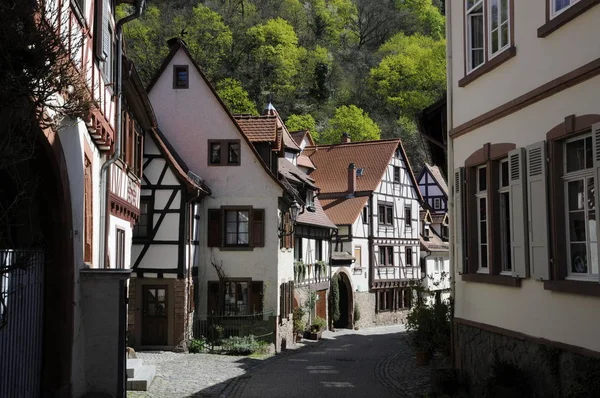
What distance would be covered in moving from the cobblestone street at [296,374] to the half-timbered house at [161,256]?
1131 millimetres

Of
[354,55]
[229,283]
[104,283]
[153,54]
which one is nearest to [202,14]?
[153,54]

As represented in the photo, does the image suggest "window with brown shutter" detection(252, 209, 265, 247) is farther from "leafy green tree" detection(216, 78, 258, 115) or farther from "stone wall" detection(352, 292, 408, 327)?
"leafy green tree" detection(216, 78, 258, 115)

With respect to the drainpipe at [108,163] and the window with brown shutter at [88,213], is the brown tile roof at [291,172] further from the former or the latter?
the window with brown shutter at [88,213]

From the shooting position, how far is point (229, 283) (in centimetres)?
2500

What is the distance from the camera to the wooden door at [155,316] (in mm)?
22969

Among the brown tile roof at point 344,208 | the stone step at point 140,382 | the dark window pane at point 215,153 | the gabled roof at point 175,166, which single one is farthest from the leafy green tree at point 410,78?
the stone step at point 140,382

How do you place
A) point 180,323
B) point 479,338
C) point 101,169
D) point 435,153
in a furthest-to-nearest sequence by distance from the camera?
point 180,323
point 435,153
point 101,169
point 479,338

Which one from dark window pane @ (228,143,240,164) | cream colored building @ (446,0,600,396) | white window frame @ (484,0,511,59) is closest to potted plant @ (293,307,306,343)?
dark window pane @ (228,143,240,164)

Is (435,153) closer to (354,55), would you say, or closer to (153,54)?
(153,54)

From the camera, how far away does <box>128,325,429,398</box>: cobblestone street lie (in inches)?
561

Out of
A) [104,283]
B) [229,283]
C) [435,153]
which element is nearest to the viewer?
[104,283]

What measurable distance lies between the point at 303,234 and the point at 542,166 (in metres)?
22.6

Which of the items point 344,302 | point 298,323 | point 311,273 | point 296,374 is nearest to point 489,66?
point 296,374

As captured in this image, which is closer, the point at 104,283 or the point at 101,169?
the point at 104,283
